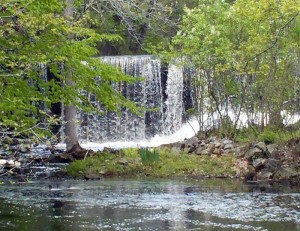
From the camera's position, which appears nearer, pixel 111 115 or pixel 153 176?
pixel 153 176

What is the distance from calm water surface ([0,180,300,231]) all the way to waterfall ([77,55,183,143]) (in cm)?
1325

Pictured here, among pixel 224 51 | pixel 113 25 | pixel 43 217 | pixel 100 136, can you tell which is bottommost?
pixel 43 217

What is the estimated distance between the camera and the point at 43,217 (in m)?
11.9

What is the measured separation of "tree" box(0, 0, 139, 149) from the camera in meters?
10.1

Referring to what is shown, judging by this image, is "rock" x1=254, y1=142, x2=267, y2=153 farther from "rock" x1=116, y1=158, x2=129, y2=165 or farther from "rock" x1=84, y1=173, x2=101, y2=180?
"rock" x1=84, y1=173, x2=101, y2=180

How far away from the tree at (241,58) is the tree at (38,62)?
550cm

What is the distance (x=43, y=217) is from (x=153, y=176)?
731 cm

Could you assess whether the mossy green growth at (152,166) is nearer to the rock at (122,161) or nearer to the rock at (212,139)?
the rock at (122,161)

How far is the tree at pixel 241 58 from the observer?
2206 centimetres

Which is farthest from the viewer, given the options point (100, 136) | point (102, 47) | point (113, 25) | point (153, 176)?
point (102, 47)

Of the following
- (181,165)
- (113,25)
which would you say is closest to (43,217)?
(181,165)

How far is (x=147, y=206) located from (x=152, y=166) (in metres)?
6.56

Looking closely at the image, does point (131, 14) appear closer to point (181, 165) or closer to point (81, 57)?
point (181, 165)

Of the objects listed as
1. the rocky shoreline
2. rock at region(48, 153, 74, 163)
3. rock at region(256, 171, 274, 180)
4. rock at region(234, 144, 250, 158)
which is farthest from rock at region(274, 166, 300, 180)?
rock at region(48, 153, 74, 163)
